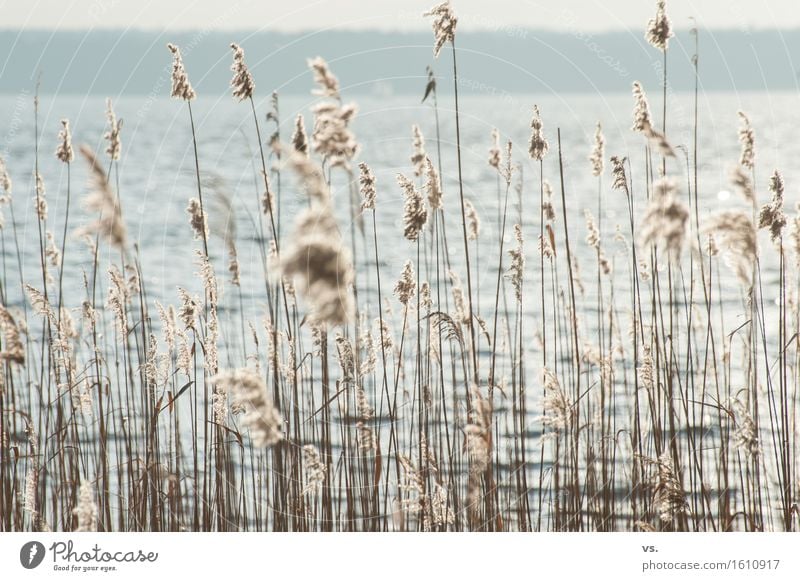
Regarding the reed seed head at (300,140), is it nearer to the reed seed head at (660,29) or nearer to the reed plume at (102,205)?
the reed plume at (102,205)

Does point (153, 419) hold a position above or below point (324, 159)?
below

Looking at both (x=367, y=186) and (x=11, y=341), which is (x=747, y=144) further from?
(x=11, y=341)

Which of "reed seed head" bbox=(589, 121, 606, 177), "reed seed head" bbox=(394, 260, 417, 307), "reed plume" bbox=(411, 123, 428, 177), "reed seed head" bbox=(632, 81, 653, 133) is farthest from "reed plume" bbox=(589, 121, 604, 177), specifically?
"reed seed head" bbox=(394, 260, 417, 307)

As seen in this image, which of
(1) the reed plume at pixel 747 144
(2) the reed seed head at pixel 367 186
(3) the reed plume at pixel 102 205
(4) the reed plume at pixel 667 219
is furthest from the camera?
(1) the reed plume at pixel 747 144

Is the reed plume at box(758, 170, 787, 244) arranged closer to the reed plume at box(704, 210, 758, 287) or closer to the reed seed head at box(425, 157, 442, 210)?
the reed plume at box(704, 210, 758, 287)

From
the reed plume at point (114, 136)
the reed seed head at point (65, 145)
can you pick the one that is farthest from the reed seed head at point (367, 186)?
the reed seed head at point (65, 145)

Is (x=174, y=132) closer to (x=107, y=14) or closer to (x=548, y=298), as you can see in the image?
(x=548, y=298)

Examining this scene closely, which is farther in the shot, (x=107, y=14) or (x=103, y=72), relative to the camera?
(x=103, y=72)

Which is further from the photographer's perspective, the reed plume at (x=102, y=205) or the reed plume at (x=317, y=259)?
the reed plume at (x=102, y=205)

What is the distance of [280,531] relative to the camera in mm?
2736

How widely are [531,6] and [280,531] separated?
2.02 metres

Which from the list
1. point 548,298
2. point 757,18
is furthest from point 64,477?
point 548,298

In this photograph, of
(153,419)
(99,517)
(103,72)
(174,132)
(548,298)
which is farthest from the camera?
(174,132)

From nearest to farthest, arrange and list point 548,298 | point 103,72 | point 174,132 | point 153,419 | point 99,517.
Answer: point 153,419, point 99,517, point 103,72, point 548,298, point 174,132
